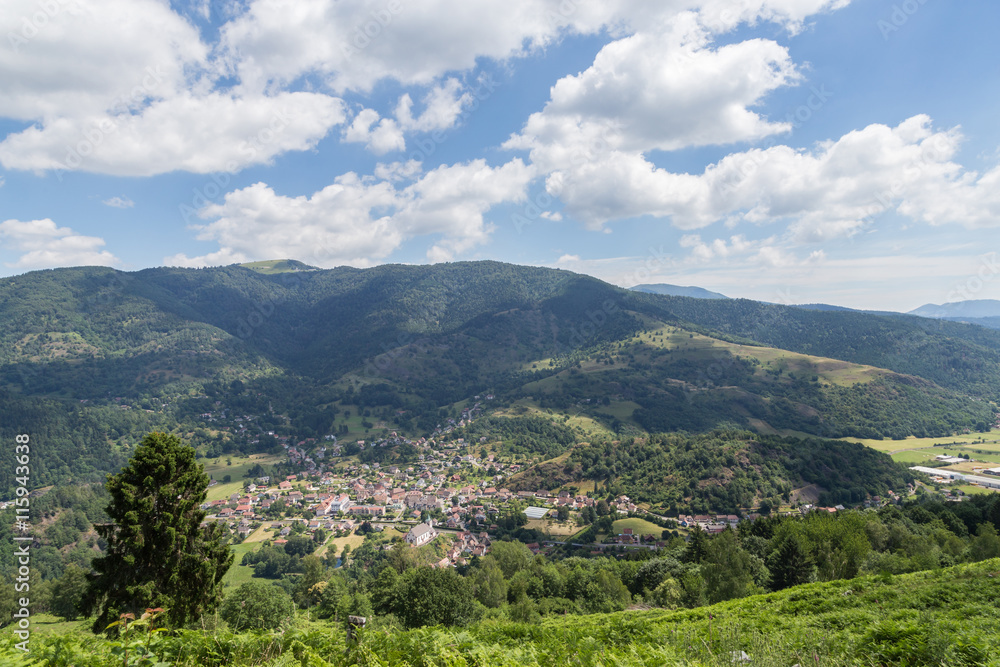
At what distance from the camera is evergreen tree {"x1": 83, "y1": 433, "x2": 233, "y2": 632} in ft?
36.0

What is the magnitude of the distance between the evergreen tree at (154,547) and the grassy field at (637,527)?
187ft

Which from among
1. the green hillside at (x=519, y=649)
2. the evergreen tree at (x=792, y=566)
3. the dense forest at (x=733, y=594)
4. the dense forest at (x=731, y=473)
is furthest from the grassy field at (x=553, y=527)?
the green hillside at (x=519, y=649)

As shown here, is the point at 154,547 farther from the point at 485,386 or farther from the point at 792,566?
the point at 485,386

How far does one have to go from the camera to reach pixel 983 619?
7945mm

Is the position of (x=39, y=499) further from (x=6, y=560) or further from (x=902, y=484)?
(x=902, y=484)

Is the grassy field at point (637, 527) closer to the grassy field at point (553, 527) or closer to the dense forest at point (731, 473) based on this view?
the grassy field at point (553, 527)

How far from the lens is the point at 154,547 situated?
37.3ft

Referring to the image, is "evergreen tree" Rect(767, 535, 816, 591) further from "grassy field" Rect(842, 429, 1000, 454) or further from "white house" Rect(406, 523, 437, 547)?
"grassy field" Rect(842, 429, 1000, 454)

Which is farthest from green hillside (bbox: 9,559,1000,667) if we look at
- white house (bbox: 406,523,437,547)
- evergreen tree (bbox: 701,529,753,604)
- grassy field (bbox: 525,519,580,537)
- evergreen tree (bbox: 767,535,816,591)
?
grassy field (bbox: 525,519,580,537)

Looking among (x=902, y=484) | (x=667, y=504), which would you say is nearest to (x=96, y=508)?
(x=667, y=504)

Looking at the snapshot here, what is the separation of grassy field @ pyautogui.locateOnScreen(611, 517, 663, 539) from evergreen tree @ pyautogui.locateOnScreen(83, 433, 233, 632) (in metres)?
57.1

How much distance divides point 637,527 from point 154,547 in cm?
6141

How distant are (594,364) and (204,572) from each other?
17094 centimetres

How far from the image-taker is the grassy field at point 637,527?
5857 cm
